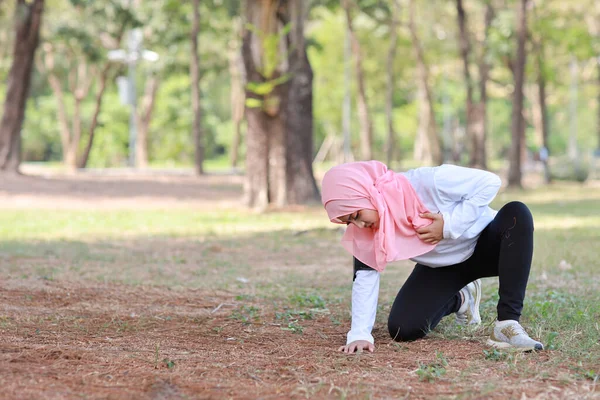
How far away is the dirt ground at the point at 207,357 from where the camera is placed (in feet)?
13.9

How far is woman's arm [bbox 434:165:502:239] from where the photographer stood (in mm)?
5246

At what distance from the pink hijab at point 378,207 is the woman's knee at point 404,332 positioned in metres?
0.50

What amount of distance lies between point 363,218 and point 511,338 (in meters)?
1.11

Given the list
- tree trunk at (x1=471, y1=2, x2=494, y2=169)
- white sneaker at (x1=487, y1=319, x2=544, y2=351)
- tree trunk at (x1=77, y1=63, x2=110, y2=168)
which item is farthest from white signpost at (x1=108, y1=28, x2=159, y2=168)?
white sneaker at (x1=487, y1=319, x2=544, y2=351)

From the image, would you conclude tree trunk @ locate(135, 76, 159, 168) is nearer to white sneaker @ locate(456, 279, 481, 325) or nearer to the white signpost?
the white signpost

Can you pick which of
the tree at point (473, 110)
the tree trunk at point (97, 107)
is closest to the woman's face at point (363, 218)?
the tree at point (473, 110)

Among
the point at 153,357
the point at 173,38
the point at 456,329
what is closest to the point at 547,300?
the point at 456,329

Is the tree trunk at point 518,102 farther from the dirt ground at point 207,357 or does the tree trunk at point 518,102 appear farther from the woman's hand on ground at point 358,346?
the woman's hand on ground at point 358,346

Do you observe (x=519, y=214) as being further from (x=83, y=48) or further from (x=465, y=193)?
(x=83, y=48)

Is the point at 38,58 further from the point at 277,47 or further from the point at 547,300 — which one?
the point at 547,300

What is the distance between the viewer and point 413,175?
542 cm

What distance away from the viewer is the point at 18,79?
22.7 meters

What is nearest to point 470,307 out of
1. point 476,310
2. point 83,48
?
point 476,310

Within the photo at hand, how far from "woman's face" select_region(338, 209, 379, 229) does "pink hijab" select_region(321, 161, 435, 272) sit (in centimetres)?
3
